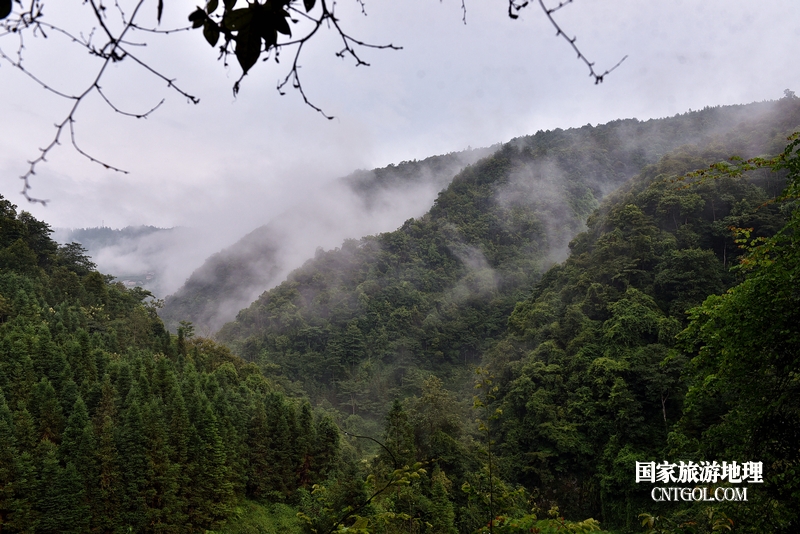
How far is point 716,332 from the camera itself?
4281 mm

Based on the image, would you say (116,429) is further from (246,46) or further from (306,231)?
(306,231)

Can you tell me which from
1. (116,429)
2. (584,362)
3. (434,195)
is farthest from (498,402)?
(434,195)

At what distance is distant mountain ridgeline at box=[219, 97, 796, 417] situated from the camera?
40219mm

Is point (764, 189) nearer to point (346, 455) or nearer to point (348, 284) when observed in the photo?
point (346, 455)

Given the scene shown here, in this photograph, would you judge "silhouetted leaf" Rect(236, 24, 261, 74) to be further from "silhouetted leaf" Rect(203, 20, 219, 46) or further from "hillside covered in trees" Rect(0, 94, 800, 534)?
"hillside covered in trees" Rect(0, 94, 800, 534)

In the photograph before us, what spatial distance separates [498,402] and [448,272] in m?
29.2

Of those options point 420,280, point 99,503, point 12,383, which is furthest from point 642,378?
point 420,280

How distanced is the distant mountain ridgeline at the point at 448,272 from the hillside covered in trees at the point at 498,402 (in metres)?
2.55

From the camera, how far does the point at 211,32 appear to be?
1.05 metres

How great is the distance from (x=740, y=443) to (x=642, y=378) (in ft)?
44.8

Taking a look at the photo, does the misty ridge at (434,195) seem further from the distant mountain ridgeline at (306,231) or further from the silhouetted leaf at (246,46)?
the silhouetted leaf at (246,46)

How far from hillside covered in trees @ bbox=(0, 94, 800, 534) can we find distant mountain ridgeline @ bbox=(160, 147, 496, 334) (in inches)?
1271

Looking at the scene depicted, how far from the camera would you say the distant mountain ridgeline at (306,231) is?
66.5 metres

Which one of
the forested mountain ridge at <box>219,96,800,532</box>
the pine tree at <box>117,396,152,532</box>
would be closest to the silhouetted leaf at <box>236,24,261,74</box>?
the forested mountain ridge at <box>219,96,800,532</box>
